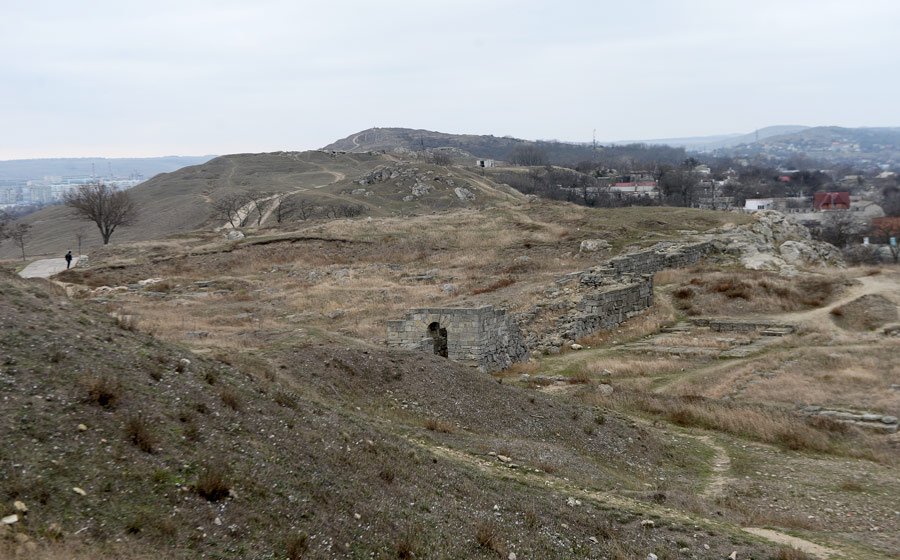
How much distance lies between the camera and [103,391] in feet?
23.6

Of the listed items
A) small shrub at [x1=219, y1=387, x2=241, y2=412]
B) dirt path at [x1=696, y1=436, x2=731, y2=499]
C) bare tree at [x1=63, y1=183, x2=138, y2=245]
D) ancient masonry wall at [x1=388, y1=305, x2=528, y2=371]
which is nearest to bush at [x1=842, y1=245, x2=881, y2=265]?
ancient masonry wall at [x1=388, y1=305, x2=528, y2=371]

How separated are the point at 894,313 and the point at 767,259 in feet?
36.1

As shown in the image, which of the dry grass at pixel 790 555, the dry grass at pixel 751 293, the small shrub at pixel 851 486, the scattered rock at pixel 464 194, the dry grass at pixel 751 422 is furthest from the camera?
the scattered rock at pixel 464 194

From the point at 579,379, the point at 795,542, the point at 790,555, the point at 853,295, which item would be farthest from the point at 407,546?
the point at 853,295

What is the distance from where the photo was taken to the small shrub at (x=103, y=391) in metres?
7.13

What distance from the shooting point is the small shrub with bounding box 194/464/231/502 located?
6.38m

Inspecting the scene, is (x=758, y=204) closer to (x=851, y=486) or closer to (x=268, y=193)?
(x=268, y=193)

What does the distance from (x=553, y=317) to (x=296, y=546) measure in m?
21.1

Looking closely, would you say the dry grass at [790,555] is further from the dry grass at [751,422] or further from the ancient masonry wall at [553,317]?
the ancient masonry wall at [553,317]

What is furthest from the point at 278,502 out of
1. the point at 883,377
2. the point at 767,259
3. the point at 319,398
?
the point at 767,259

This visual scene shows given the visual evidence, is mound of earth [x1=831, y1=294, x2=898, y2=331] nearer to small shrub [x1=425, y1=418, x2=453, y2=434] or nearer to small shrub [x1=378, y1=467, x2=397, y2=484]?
small shrub [x1=425, y1=418, x2=453, y2=434]

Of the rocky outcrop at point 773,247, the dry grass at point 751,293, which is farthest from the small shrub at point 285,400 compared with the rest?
the rocky outcrop at point 773,247

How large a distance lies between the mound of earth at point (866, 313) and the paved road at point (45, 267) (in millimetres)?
40029

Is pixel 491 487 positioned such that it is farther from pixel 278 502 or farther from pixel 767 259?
pixel 767 259
